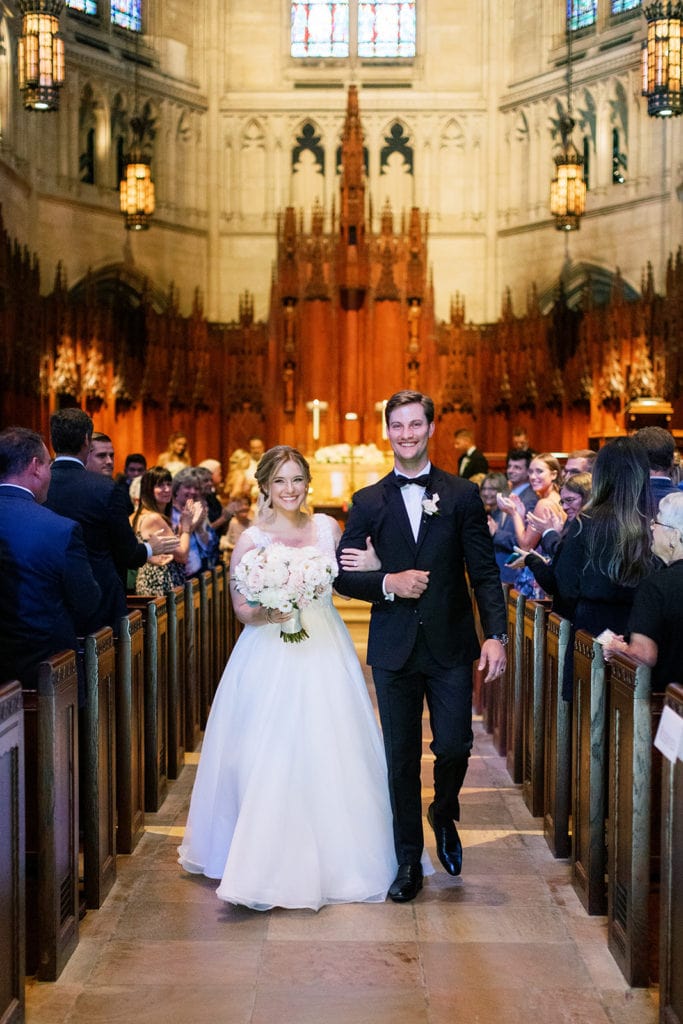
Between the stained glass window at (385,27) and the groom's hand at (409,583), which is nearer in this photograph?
the groom's hand at (409,583)

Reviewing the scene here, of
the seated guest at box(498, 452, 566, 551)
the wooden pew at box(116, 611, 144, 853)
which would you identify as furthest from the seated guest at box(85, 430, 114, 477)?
the seated guest at box(498, 452, 566, 551)

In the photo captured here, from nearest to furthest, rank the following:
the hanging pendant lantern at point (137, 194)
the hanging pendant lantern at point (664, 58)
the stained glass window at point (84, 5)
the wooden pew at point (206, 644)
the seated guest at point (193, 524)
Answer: the seated guest at point (193, 524)
the wooden pew at point (206, 644)
the hanging pendant lantern at point (664, 58)
the hanging pendant lantern at point (137, 194)
the stained glass window at point (84, 5)

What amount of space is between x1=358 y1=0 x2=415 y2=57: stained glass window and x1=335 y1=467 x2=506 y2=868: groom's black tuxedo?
1675 cm

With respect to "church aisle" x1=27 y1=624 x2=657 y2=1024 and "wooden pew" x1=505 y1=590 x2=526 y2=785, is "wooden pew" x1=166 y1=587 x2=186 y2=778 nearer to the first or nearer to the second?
"church aisle" x1=27 y1=624 x2=657 y2=1024

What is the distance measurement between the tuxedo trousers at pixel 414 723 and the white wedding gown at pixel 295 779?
0.12m

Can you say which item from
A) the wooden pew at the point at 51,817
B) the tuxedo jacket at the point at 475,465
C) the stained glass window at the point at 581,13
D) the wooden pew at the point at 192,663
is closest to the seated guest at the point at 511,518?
the wooden pew at the point at 192,663

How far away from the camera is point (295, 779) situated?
14.7 ft

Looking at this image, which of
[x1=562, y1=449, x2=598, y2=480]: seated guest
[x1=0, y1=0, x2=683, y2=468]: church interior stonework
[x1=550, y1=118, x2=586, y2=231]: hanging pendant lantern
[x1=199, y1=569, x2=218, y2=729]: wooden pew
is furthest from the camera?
[x1=0, y1=0, x2=683, y2=468]: church interior stonework

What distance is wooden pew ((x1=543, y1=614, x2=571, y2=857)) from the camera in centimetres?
513

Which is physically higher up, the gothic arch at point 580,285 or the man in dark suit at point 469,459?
the gothic arch at point 580,285

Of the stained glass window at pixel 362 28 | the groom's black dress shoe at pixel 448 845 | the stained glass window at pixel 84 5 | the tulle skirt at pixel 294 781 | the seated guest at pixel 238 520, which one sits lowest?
the groom's black dress shoe at pixel 448 845

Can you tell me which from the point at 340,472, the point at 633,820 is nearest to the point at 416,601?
the point at 633,820

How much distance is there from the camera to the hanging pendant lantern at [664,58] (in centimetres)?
1140

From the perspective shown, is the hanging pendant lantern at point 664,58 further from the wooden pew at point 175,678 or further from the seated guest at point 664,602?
the seated guest at point 664,602
